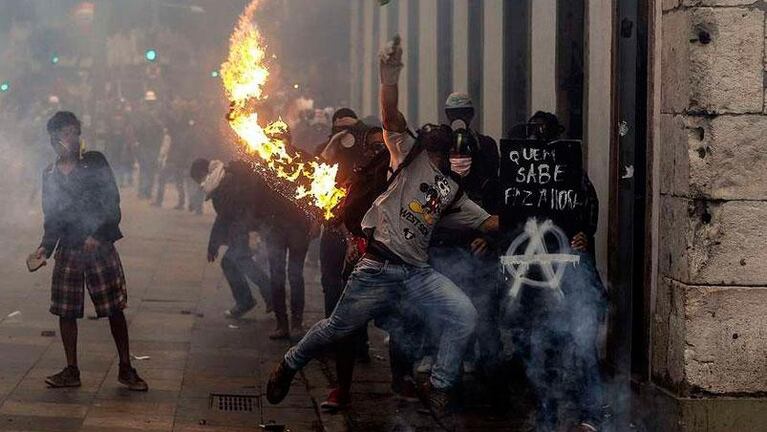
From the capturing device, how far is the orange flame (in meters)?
8.48

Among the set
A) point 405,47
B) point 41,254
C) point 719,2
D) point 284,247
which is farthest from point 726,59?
point 405,47

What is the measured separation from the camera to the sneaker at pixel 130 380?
9070 mm

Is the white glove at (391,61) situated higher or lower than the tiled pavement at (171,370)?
higher

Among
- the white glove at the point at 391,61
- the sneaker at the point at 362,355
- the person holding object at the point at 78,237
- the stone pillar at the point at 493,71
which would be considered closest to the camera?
the white glove at the point at 391,61

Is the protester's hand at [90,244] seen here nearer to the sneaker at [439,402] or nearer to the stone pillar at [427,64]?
the sneaker at [439,402]

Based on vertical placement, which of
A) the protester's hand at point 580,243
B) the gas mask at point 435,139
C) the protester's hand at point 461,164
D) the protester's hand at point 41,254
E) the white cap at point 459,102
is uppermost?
the white cap at point 459,102

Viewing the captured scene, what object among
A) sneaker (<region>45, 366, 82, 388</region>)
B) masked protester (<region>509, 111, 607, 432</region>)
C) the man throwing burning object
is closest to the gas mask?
the man throwing burning object

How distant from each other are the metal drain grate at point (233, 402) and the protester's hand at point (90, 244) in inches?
48.4

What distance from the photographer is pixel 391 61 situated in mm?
7121

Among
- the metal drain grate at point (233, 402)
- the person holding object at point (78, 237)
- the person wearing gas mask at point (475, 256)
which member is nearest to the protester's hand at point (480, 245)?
the person wearing gas mask at point (475, 256)

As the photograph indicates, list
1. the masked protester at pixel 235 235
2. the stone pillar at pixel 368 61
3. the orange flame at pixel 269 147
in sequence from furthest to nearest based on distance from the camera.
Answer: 1. the stone pillar at pixel 368 61
2. the masked protester at pixel 235 235
3. the orange flame at pixel 269 147

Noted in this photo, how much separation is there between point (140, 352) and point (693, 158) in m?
4.94

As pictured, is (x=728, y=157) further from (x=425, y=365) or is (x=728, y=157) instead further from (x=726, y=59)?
(x=425, y=365)

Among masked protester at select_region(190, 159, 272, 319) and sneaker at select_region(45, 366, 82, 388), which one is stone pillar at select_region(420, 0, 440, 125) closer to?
masked protester at select_region(190, 159, 272, 319)
